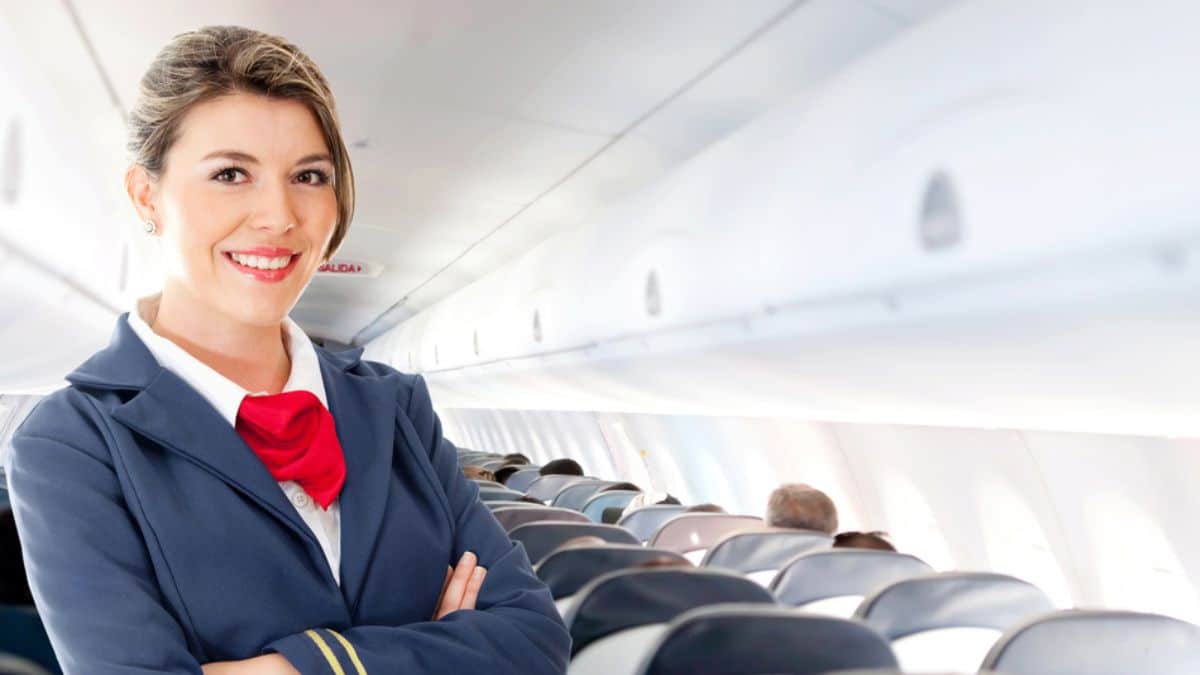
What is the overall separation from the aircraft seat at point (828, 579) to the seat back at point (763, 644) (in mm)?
1386

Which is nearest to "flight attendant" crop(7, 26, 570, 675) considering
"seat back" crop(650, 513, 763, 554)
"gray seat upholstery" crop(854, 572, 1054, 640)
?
"gray seat upholstery" crop(854, 572, 1054, 640)

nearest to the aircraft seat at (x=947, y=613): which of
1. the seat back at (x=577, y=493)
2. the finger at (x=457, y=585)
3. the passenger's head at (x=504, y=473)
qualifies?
the finger at (x=457, y=585)

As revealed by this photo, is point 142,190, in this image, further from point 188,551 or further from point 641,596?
point 641,596

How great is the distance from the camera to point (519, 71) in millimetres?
5180

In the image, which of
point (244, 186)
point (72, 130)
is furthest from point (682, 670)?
point (72, 130)

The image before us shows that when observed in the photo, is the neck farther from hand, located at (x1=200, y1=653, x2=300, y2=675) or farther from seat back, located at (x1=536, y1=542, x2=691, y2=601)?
seat back, located at (x1=536, y1=542, x2=691, y2=601)

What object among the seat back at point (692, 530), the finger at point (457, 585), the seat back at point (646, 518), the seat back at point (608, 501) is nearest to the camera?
the finger at point (457, 585)

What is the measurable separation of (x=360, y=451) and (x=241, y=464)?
0.62ft

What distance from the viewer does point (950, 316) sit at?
3500mm

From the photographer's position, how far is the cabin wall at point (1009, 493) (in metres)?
5.75

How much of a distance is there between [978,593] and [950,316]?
911 mm

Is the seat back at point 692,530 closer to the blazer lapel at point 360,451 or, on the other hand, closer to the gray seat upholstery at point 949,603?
the gray seat upholstery at point 949,603

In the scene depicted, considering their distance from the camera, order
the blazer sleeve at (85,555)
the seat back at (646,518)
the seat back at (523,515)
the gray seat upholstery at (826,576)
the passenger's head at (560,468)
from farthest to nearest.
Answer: the passenger's head at (560,468) < the seat back at (646,518) < the seat back at (523,515) < the gray seat upholstery at (826,576) < the blazer sleeve at (85,555)

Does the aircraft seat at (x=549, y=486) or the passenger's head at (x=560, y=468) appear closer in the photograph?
the aircraft seat at (x=549, y=486)
